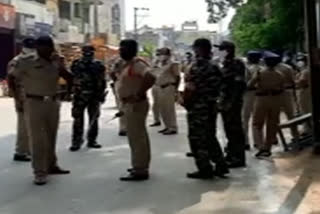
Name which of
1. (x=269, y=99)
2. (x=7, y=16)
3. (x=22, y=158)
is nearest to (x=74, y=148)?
(x=22, y=158)

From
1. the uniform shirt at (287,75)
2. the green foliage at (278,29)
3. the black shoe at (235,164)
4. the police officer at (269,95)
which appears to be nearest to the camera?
the black shoe at (235,164)

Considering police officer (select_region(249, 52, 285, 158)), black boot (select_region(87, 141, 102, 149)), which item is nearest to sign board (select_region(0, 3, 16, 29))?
black boot (select_region(87, 141, 102, 149))

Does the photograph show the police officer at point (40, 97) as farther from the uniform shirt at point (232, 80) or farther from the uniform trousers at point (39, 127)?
the uniform shirt at point (232, 80)

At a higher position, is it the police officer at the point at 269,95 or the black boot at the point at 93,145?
the police officer at the point at 269,95

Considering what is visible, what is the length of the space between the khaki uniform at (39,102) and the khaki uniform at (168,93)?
7.02 meters

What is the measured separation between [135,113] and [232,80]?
5.60 ft

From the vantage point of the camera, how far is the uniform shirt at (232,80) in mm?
11141

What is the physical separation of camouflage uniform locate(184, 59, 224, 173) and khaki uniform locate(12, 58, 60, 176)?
1747mm

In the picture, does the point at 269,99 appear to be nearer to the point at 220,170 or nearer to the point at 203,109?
the point at 220,170

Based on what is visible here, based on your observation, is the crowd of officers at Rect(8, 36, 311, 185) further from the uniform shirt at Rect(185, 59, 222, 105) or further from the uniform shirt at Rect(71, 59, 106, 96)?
the uniform shirt at Rect(71, 59, 106, 96)

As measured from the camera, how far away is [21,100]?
10.9m

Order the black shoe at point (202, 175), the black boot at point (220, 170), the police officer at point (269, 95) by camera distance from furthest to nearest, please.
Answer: the police officer at point (269, 95), the black boot at point (220, 170), the black shoe at point (202, 175)

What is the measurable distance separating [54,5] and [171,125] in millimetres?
45064

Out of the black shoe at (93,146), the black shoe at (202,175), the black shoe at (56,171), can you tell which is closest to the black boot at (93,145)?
the black shoe at (93,146)
